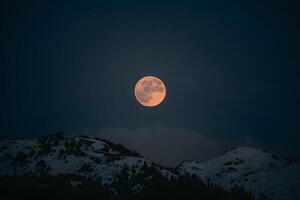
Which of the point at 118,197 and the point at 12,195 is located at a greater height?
the point at 12,195

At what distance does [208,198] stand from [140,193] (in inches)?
1519

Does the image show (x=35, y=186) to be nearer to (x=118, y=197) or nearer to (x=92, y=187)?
(x=92, y=187)

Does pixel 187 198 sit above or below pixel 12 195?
below

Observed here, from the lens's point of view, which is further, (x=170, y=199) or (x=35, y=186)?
(x=170, y=199)

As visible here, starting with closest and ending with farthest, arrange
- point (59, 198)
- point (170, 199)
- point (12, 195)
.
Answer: point (12, 195)
point (59, 198)
point (170, 199)

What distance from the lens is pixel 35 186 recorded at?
556ft

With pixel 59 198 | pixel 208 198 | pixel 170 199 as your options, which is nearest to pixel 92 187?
pixel 59 198

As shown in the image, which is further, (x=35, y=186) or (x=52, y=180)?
(x=52, y=180)

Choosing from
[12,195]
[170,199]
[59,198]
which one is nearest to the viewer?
[12,195]

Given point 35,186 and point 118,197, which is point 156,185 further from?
point 35,186

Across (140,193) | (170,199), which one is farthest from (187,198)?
(140,193)

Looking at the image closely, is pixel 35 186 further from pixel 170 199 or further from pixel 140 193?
pixel 170 199

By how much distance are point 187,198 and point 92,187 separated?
52.0m

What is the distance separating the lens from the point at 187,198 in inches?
7589
